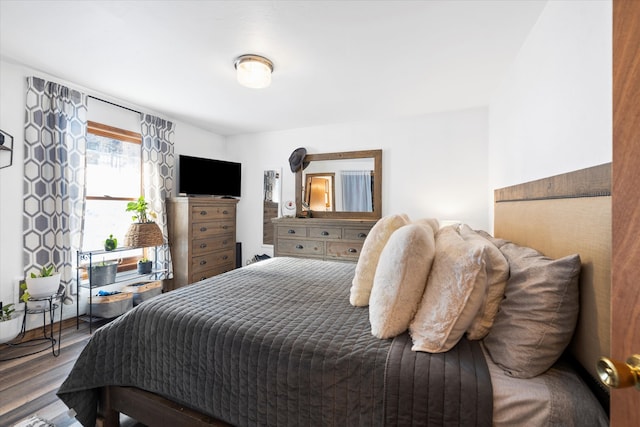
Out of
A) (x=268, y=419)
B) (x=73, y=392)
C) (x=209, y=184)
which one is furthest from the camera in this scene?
(x=209, y=184)

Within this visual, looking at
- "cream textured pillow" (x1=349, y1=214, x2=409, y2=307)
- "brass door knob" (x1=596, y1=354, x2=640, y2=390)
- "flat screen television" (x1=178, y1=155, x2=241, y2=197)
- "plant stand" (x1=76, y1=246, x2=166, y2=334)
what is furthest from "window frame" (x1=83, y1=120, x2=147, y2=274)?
"brass door knob" (x1=596, y1=354, x2=640, y2=390)

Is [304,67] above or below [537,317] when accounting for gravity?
above

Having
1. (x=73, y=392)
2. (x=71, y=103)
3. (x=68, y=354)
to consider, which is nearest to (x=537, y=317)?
(x=73, y=392)

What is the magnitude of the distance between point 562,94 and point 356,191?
2.64 meters

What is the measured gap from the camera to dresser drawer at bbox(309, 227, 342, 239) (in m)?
3.52

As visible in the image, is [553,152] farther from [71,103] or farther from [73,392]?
[71,103]

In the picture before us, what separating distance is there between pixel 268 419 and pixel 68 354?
2226 mm

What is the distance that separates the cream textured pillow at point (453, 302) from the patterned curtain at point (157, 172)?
11.1 ft

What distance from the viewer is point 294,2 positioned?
5.10ft

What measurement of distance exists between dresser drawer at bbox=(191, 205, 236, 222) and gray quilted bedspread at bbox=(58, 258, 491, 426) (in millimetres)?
2211

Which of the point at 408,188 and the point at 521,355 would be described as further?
the point at 408,188

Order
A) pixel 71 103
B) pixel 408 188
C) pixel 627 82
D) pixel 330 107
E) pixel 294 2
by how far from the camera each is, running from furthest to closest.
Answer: pixel 408 188
pixel 330 107
pixel 71 103
pixel 294 2
pixel 627 82

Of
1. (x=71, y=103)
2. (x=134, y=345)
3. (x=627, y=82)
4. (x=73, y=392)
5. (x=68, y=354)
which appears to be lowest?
(x=68, y=354)

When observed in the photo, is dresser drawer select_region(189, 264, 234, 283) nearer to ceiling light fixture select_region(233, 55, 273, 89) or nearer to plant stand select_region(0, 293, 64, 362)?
plant stand select_region(0, 293, 64, 362)
